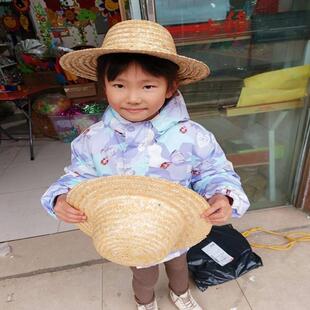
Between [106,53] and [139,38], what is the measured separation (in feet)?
0.30

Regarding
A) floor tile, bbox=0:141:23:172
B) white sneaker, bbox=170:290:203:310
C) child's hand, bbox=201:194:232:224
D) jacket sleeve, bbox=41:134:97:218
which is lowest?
floor tile, bbox=0:141:23:172

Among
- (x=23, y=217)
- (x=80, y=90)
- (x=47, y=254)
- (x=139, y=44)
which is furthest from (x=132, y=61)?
(x=80, y=90)

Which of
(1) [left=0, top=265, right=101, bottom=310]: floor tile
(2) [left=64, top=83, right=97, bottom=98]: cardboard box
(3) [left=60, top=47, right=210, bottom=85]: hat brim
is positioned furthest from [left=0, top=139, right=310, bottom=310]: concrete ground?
(2) [left=64, top=83, right=97, bottom=98]: cardboard box

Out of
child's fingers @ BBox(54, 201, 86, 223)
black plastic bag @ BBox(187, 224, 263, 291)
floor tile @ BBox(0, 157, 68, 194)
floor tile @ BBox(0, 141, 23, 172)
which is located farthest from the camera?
floor tile @ BBox(0, 141, 23, 172)

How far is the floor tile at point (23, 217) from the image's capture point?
1.54 meters

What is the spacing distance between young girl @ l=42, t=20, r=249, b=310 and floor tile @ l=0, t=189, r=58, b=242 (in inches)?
36.2

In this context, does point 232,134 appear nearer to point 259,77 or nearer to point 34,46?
point 259,77

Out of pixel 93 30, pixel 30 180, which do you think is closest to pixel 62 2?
pixel 93 30

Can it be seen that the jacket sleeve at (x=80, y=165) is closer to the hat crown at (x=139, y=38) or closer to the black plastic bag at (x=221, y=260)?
the hat crown at (x=139, y=38)

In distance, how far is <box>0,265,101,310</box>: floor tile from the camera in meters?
1.14

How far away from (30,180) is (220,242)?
1.41 m

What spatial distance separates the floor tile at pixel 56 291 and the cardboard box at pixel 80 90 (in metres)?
1.60

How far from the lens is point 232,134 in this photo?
4.78ft

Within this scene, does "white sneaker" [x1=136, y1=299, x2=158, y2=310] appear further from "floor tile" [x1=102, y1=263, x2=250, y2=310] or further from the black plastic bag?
the black plastic bag
